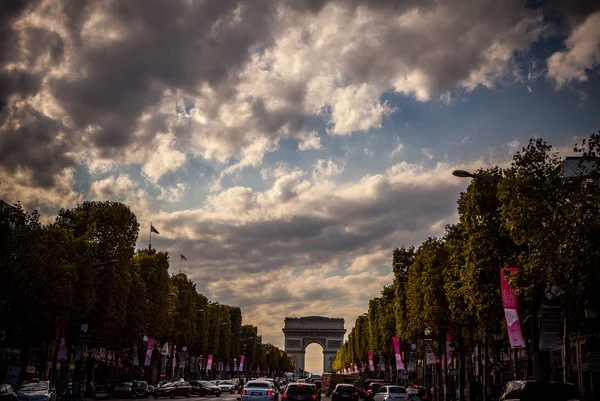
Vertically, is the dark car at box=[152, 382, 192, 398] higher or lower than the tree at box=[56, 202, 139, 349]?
lower

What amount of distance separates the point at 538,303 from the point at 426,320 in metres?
19.7

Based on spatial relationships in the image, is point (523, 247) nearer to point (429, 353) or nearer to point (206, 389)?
point (429, 353)

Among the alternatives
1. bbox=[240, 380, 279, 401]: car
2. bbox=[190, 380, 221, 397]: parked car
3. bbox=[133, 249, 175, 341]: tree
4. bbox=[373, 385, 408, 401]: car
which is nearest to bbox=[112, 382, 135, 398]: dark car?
bbox=[133, 249, 175, 341]: tree

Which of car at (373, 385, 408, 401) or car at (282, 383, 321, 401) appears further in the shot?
car at (373, 385, 408, 401)

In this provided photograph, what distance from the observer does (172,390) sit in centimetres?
7150

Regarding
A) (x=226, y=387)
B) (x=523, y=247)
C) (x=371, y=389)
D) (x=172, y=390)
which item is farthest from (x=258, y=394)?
(x=226, y=387)

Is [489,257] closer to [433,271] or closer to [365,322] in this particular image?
[433,271]

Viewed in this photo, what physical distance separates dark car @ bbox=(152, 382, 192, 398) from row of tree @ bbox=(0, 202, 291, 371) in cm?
590

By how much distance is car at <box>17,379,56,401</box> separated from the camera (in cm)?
3975

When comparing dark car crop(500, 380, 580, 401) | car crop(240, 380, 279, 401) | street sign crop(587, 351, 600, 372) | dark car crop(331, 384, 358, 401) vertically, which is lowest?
dark car crop(331, 384, 358, 401)

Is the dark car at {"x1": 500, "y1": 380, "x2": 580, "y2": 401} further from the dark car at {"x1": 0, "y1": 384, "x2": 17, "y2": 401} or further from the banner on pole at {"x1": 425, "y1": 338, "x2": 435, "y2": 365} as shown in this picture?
the banner on pole at {"x1": 425, "y1": 338, "x2": 435, "y2": 365}

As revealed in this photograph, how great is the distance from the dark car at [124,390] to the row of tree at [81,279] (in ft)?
13.0

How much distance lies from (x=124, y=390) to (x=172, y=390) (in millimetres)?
4725

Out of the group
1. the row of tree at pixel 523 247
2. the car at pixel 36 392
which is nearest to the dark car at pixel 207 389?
the row of tree at pixel 523 247
